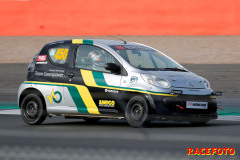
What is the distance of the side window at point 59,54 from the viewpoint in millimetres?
14758

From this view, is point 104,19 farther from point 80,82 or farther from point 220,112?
point 80,82

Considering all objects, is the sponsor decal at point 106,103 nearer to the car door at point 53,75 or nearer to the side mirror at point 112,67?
the side mirror at point 112,67

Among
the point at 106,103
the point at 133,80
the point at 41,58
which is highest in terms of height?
the point at 41,58

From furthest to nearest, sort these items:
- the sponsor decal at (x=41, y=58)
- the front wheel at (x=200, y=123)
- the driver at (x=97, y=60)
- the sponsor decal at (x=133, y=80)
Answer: the sponsor decal at (x=41, y=58)
the front wheel at (x=200, y=123)
the driver at (x=97, y=60)
the sponsor decal at (x=133, y=80)

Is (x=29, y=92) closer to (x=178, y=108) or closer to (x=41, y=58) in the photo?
(x=41, y=58)

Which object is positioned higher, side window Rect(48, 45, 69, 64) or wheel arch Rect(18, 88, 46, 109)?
side window Rect(48, 45, 69, 64)

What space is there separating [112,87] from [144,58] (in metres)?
1.07

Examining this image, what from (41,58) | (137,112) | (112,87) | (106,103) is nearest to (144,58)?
(112,87)

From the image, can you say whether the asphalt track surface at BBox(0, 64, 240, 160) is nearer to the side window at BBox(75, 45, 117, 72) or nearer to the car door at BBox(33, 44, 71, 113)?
the car door at BBox(33, 44, 71, 113)

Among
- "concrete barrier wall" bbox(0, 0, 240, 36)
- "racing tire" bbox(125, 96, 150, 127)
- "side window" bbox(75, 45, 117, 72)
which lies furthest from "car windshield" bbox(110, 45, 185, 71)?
"concrete barrier wall" bbox(0, 0, 240, 36)

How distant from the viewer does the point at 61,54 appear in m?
14.8

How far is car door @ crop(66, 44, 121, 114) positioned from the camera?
13.9 m

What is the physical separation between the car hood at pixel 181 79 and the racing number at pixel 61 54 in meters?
1.85

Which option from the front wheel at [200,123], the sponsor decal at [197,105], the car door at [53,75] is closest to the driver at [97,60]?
the car door at [53,75]
